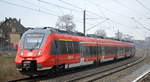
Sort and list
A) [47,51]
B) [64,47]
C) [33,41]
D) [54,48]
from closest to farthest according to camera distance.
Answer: [47,51] → [33,41] → [54,48] → [64,47]

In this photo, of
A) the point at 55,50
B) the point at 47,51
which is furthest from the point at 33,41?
the point at 55,50

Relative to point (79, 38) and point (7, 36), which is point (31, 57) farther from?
point (7, 36)

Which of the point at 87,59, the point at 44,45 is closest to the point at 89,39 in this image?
the point at 87,59

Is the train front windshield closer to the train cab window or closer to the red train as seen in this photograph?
the red train

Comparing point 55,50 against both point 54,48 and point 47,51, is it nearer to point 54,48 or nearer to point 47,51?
point 54,48

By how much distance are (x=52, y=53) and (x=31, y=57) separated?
4.57 feet

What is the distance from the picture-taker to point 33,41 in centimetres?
1412

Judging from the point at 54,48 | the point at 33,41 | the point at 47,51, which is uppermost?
the point at 33,41

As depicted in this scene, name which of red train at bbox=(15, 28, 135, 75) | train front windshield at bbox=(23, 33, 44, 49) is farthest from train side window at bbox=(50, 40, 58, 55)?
train front windshield at bbox=(23, 33, 44, 49)

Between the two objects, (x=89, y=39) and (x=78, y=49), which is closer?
(x=78, y=49)

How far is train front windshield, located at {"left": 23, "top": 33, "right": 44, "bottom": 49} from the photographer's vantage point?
1391cm

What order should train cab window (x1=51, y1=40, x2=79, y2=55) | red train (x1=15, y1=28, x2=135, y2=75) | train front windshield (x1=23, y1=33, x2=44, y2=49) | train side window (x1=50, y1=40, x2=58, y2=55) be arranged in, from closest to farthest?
red train (x1=15, y1=28, x2=135, y2=75) → train front windshield (x1=23, y1=33, x2=44, y2=49) → train side window (x1=50, y1=40, x2=58, y2=55) → train cab window (x1=51, y1=40, x2=79, y2=55)

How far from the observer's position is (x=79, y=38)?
62.5 ft

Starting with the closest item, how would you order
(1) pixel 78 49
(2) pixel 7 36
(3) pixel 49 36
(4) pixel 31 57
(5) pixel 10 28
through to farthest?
(4) pixel 31 57, (3) pixel 49 36, (1) pixel 78 49, (2) pixel 7 36, (5) pixel 10 28
